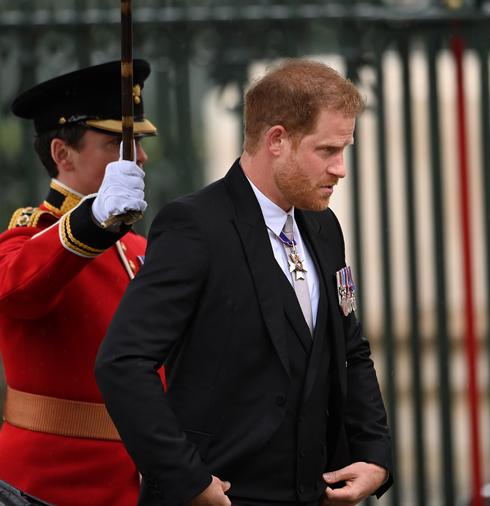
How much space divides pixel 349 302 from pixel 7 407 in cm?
100

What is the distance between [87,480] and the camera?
3170 millimetres

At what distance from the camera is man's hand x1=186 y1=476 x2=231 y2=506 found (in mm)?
2398

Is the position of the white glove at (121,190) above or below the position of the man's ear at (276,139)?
below

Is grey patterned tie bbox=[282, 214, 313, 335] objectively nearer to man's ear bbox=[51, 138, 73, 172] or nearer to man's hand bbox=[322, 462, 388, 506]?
man's hand bbox=[322, 462, 388, 506]

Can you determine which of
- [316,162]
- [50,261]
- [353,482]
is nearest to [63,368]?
[50,261]

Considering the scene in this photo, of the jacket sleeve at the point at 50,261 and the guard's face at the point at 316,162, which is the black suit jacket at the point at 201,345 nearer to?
the guard's face at the point at 316,162

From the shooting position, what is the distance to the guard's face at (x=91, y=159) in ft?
10.7

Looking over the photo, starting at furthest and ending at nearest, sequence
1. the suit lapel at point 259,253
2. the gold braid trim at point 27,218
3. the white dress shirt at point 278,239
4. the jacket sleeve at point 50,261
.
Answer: the gold braid trim at point 27,218
the jacket sleeve at point 50,261
the white dress shirt at point 278,239
the suit lapel at point 259,253

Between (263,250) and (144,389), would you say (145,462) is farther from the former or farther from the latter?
(263,250)

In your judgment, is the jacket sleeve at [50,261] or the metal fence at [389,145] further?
the metal fence at [389,145]

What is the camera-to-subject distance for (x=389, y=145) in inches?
201

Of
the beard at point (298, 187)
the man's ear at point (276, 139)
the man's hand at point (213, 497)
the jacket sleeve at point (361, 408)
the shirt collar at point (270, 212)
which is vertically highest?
the man's ear at point (276, 139)

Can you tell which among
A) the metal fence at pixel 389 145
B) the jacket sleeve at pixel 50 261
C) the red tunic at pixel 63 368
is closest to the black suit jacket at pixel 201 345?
the jacket sleeve at pixel 50 261

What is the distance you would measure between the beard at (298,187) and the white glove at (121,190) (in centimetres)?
34
